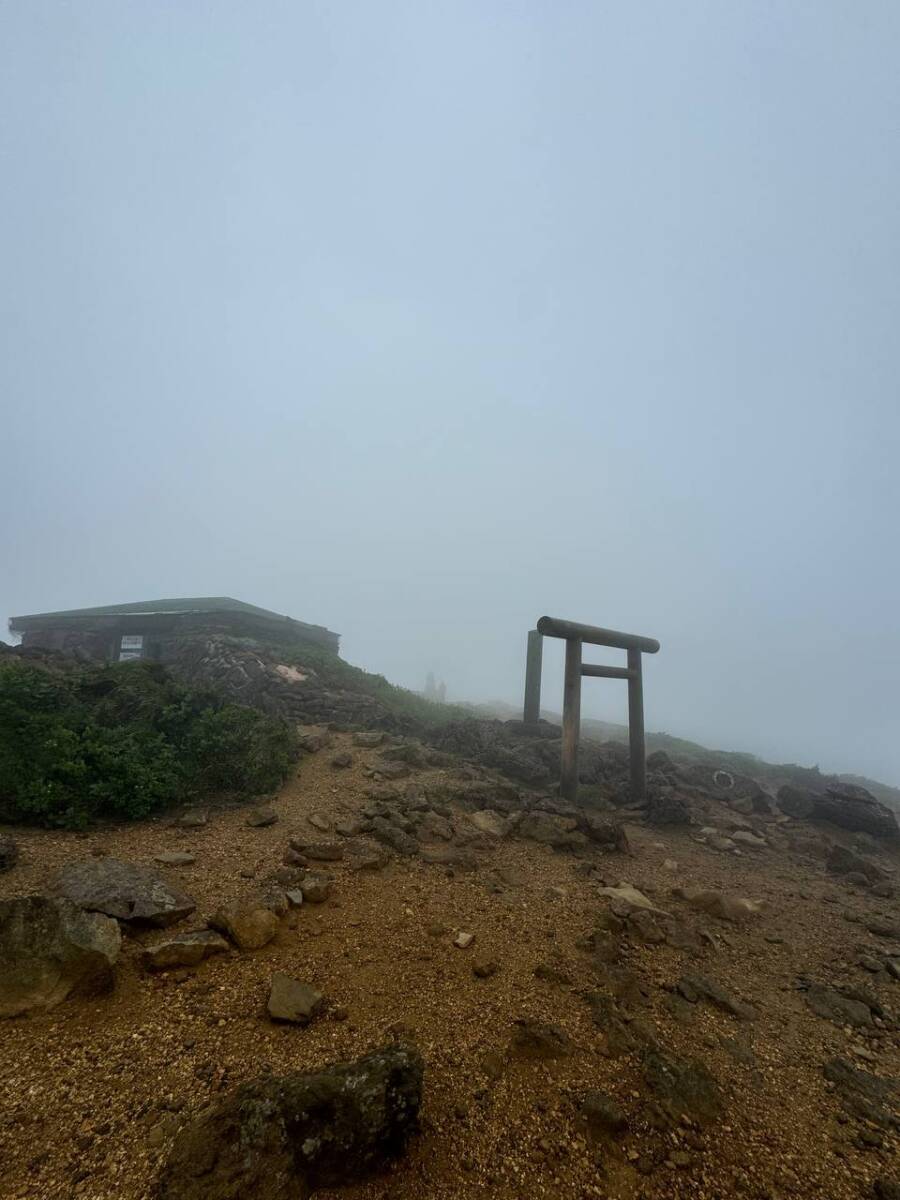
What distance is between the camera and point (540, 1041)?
3432 millimetres

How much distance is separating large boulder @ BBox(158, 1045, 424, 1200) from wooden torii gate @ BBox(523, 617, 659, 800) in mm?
7170

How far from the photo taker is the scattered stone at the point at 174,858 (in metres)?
5.11

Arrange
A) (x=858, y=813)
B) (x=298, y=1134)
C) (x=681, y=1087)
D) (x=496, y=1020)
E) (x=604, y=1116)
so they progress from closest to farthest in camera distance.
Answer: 1. (x=298, y=1134)
2. (x=604, y=1116)
3. (x=681, y=1087)
4. (x=496, y=1020)
5. (x=858, y=813)

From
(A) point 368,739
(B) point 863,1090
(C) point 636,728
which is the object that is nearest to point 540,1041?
(B) point 863,1090

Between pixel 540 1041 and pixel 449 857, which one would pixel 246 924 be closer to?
pixel 540 1041

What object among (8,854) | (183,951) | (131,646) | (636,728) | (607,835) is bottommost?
(183,951)

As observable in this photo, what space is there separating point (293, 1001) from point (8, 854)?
325cm

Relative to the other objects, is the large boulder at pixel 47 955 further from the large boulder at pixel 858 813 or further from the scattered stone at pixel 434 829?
the large boulder at pixel 858 813

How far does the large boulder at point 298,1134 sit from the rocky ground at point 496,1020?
0.35 feet

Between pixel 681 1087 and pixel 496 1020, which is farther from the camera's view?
pixel 496 1020

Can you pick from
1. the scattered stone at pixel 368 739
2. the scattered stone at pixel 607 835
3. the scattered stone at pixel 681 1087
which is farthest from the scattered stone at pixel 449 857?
the scattered stone at pixel 368 739

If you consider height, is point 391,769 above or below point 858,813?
above

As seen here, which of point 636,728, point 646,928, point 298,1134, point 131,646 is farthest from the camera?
point 131,646

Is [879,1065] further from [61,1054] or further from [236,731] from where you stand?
[236,731]
